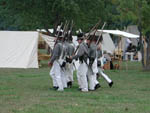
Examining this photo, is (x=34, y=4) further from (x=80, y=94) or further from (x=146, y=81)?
(x=80, y=94)

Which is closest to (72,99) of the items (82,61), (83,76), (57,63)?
(83,76)

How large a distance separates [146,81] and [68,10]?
595 inches

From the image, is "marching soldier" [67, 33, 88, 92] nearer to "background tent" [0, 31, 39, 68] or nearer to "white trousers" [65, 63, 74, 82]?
"white trousers" [65, 63, 74, 82]

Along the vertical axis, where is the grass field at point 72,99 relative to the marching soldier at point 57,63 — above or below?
below

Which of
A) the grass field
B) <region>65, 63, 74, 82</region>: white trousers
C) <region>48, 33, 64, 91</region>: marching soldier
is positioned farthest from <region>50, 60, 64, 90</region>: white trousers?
<region>65, 63, 74, 82</region>: white trousers

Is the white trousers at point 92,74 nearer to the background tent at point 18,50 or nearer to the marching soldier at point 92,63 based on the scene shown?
the marching soldier at point 92,63

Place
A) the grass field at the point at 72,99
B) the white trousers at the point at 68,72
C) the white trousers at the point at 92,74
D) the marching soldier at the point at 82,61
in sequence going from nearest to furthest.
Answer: the grass field at the point at 72,99, the marching soldier at the point at 82,61, the white trousers at the point at 92,74, the white trousers at the point at 68,72

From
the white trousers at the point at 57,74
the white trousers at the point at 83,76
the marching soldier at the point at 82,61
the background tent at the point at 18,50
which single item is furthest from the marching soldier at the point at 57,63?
the background tent at the point at 18,50

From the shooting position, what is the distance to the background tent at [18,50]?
88.2 ft

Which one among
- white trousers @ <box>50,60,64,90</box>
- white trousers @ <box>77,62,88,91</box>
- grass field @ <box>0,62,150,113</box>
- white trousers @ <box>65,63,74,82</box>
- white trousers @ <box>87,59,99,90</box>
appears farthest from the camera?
white trousers @ <box>65,63,74,82</box>

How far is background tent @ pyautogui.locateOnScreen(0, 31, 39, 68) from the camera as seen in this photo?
26875mm

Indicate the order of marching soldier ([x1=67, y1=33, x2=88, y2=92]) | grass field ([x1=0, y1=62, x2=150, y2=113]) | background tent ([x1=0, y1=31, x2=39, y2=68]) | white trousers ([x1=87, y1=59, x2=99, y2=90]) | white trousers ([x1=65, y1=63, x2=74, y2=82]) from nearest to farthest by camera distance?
grass field ([x1=0, y1=62, x2=150, y2=113])
marching soldier ([x1=67, y1=33, x2=88, y2=92])
white trousers ([x1=87, y1=59, x2=99, y2=90])
white trousers ([x1=65, y1=63, x2=74, y2=82])
background tent ([x1=0, y1=31, x2=39, y2=68])

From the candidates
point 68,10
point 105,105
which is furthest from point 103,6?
point 105,105

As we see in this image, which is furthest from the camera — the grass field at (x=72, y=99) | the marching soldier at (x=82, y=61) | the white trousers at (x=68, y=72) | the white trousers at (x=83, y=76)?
the white trousers at (x=68, y=72)
